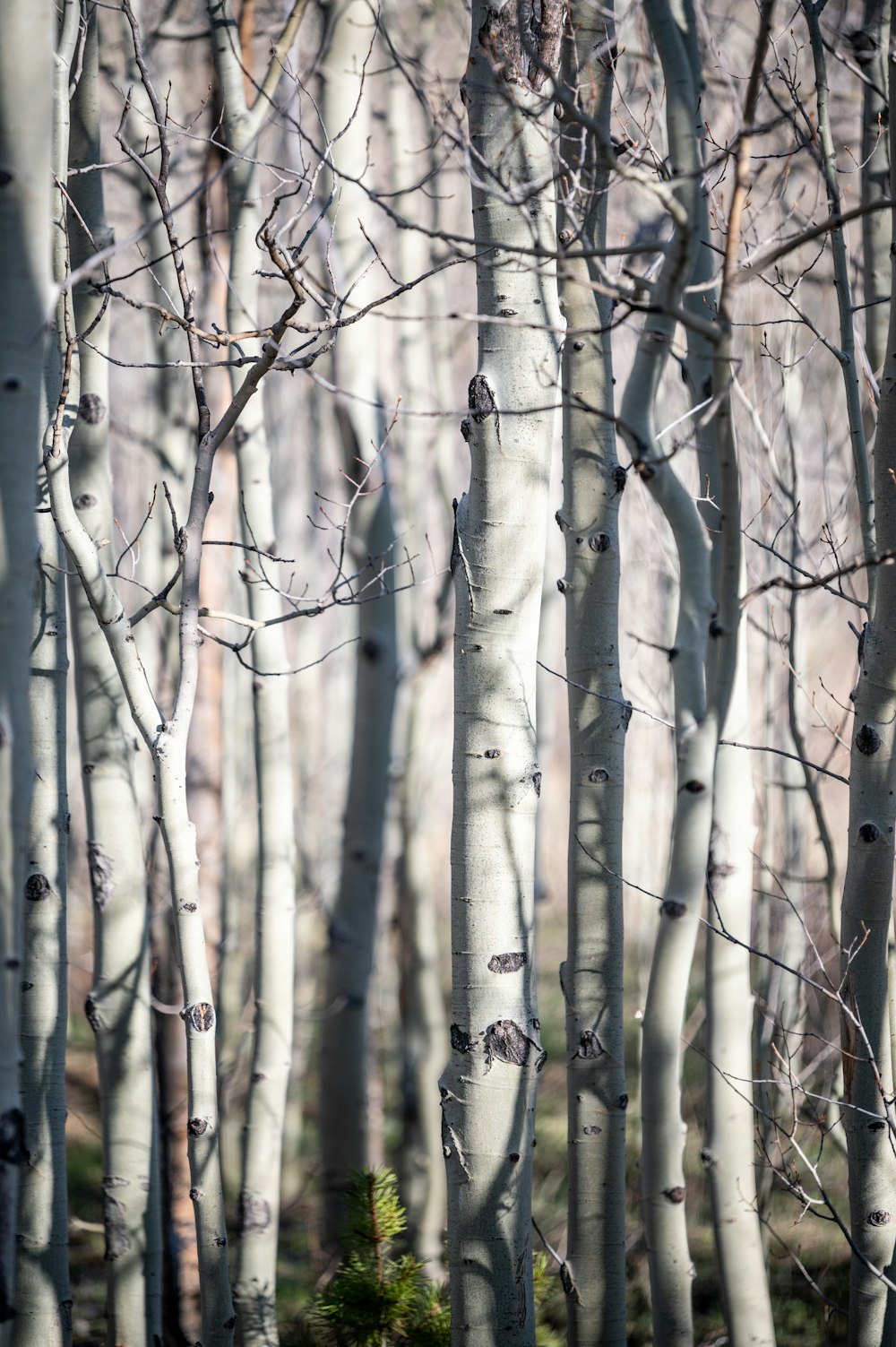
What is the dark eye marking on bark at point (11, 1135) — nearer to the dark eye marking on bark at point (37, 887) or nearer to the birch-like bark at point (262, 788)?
the dark eye marking on bark at point (37, 887)

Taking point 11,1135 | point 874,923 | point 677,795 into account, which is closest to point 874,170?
point 677,795

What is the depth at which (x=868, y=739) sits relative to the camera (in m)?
2.38

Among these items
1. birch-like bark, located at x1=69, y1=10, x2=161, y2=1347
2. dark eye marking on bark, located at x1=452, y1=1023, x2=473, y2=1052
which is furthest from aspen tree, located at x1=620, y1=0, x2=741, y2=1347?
birch-like bark, located at x1=69, y1=10, x2=161, y2=1347

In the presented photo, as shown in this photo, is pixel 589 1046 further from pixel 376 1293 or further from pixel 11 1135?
pixel 11 1135

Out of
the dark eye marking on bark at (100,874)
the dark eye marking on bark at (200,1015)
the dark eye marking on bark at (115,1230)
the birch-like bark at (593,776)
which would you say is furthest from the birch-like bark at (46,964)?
the birch-like bark at (593,776)

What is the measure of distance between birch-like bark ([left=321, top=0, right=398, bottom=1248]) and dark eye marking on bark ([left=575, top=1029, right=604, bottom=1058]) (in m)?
1.89

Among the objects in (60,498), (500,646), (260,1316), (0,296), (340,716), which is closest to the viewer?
(0,296)

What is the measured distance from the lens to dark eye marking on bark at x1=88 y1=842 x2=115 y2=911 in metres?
2.85

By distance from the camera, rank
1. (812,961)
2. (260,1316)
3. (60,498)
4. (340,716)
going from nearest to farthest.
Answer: (60,498) → (260,1316) → (812,961) → (340,716)

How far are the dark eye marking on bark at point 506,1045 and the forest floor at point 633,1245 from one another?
4.06 ft

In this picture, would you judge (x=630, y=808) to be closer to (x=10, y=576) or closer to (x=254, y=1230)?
(x=254, y=1230)

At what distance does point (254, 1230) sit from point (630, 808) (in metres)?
5.07

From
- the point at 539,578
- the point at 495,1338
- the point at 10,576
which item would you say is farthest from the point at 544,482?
the point at 495,1338

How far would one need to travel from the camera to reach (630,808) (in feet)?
25.3
